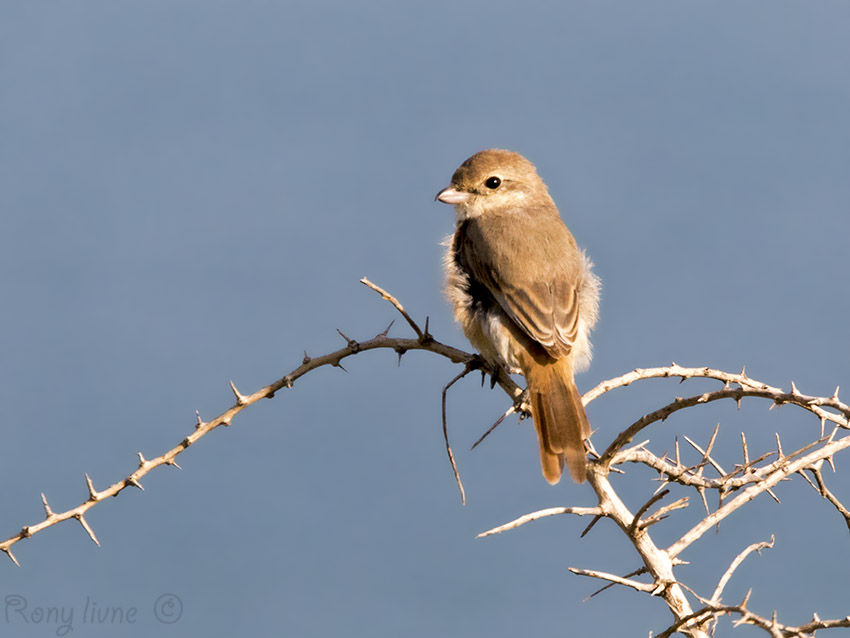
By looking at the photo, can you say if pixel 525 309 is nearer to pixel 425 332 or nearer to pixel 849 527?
pixel 425 332

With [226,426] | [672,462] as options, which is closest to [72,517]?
[226,426]

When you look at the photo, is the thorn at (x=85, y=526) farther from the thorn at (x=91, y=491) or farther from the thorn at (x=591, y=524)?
the thorn at (x=591, y=524)

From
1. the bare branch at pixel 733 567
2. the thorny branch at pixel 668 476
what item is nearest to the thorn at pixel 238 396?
the thorny branch at pixel 668 476

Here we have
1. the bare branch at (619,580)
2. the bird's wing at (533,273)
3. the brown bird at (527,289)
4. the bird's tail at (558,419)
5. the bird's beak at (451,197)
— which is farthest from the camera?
the bird's beak at (451,197)

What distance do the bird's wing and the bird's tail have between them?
11 cm

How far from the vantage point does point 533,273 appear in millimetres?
4883

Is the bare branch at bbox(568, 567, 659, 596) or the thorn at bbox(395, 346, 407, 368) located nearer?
the bare branch at bbox(568, 567, 659, 596)

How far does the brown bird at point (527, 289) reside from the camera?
425 centimetres

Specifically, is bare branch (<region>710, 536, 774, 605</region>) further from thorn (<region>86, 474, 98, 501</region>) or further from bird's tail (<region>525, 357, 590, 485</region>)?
thorn (<region>86, 474, 98, 501</region>)

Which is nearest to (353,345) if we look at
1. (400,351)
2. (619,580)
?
(400,351)

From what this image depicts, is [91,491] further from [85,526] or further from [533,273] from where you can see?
[533,273]

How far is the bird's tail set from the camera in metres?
3.96

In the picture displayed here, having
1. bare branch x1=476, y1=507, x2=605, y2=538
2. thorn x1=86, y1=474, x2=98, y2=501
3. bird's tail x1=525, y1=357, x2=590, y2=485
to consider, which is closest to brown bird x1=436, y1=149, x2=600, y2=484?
bird's tail x1=525, y1=357, x2=590, y2=485

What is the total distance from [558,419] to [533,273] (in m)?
0.96
